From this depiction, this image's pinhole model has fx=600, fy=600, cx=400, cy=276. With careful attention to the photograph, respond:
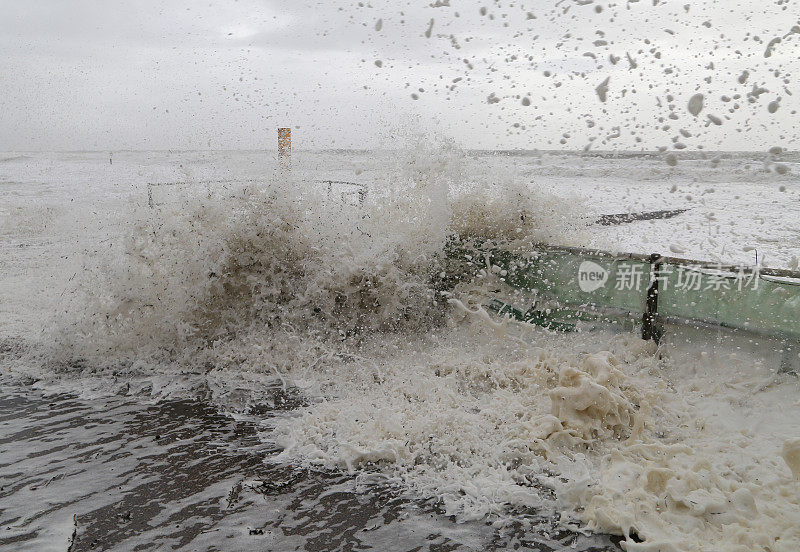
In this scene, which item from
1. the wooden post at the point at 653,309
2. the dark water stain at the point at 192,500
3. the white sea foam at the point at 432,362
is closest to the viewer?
the dark water stain at the point at 192,500

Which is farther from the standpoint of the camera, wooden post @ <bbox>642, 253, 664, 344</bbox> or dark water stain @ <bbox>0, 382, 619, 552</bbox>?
wooden post @ <bbox>642, 253, 664, 344</bbox>

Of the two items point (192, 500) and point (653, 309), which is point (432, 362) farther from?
point (192, 500)

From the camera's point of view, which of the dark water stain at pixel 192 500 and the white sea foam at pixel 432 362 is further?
the white sea foam at pixel 432 362

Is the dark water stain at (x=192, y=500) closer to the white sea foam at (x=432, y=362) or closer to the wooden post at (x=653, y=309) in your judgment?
the white sea foam at (x=432, y=362)

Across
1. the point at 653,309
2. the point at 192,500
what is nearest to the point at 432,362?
the point at 653,309

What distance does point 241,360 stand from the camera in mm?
5863

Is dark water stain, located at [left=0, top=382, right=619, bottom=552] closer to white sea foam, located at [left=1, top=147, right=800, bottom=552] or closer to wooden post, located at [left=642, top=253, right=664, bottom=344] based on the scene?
white sea foam, located at [left=1, top=147, right=800, bottom=552]

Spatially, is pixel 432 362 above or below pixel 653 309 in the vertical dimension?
below

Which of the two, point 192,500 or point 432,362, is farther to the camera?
point 432,362

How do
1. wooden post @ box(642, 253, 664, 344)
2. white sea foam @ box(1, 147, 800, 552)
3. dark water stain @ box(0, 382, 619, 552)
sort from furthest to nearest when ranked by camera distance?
wooden post @ box(642, 253, 664, 344)
white sea foam @ box(1, 147, 800, 552)
dark water stain @ box(0, 382, 619, 552)

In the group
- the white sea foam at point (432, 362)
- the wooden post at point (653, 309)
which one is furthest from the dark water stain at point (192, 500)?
the wooden post at point (653, 309)

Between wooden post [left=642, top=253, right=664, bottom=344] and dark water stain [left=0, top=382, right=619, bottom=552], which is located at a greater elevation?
wooden post [left=642, top=253, right=664, bottom=344]

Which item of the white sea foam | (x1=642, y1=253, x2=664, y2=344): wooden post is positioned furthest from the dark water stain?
(x1=642, y1=253, x2=664, y2=344): wooden post

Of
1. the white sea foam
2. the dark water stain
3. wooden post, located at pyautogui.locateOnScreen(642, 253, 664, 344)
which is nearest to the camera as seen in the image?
the dark water stain
